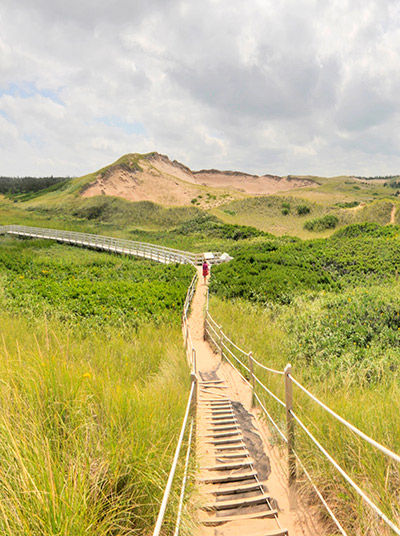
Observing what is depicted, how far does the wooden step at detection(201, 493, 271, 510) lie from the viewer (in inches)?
107

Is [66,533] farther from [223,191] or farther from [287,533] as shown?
[223,191]

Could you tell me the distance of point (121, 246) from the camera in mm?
35250

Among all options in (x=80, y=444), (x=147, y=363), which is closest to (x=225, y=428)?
(x=80, y=444)

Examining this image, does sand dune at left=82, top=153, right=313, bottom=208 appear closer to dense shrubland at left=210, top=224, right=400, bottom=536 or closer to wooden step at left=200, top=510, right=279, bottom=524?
dense shrubland at left=210, top=224, right=400, bottom=536

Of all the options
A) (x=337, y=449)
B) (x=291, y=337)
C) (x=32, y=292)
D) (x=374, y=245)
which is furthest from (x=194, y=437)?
(x=374, y=245)

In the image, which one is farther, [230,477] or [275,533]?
[230,477]

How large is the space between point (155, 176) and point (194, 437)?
7904 centimetres

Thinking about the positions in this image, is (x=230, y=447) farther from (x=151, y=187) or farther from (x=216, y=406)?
(x=151, y=187)

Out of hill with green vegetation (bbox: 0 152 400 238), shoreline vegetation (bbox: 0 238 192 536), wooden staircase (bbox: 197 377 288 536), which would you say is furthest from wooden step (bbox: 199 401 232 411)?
hill with green vegetation (bbox: 0 152 400 238)

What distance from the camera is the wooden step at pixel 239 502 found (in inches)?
107

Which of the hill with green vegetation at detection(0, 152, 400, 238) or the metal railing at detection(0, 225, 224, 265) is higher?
the hill with green vegetation at detection(0, 152, 400, 238)

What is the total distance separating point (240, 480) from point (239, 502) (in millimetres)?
512

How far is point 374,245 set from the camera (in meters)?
22.2

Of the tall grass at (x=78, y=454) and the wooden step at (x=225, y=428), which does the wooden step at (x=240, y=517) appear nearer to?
the tall grass at (x=78, y=454)
